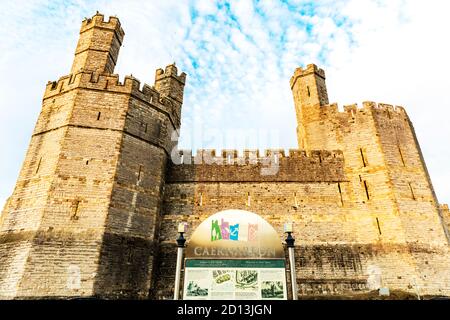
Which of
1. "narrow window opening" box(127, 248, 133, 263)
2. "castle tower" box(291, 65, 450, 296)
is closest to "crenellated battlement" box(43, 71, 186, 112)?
"narrow window opening" box(127, 248, 133, 263)

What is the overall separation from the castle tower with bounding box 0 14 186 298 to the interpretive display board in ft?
16.6

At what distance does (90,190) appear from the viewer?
12375 millimetres

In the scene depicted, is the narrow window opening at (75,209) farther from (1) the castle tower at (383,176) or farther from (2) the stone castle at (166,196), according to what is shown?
(1) the castle tower at (383,176)

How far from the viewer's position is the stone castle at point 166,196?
11.4m

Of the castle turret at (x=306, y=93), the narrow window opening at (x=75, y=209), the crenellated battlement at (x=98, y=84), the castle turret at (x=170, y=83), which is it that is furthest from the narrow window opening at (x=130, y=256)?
the castle turret at (x=306, y=93)

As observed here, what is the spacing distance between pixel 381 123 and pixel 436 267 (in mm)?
8037

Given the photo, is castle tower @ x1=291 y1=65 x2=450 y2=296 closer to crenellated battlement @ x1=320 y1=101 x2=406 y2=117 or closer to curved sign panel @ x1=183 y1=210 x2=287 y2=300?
crenellated battlement @ x1=320 y1=101 x2=406 y2=117

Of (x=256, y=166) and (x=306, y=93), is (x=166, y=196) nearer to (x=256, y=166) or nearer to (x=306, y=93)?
(x=256, y=166)

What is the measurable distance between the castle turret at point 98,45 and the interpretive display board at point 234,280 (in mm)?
12523

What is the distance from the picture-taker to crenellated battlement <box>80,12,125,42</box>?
16.9 m

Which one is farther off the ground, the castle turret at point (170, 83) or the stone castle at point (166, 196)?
the castle turret at point (170, 83)
